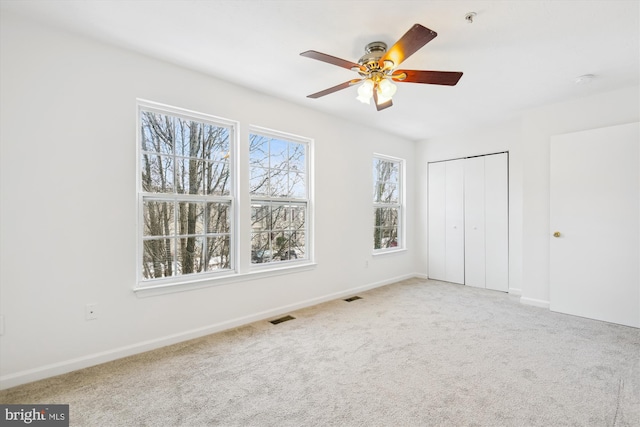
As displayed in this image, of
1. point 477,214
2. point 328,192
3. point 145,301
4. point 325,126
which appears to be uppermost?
point 325,126

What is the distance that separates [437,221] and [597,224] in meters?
2.22

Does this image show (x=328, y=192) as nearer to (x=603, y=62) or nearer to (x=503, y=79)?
(x=503, y=79)

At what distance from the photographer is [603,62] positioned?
279cm

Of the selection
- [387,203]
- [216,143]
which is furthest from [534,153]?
[216,143]

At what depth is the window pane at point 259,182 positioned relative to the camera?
11.5 feet

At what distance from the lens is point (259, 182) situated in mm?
3568

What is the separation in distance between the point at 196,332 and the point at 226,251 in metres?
0.81

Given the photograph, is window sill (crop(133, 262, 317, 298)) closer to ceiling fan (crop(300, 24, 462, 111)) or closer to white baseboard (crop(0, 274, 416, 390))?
white baseboard (crop(0, 274, 416, 390))

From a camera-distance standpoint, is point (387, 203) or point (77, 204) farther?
point (387, 203)

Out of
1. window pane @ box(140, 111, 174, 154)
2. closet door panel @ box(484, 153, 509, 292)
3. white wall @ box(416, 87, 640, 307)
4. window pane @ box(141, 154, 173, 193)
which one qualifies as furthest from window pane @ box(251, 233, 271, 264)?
closet door panel @ box(484, 153, 509, 292)

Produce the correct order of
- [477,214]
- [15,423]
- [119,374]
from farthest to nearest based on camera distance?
[477,214], [119,374], [15,423]

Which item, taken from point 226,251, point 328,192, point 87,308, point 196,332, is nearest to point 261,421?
point 196,332

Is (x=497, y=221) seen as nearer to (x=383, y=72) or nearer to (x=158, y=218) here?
(x=383, y=72)

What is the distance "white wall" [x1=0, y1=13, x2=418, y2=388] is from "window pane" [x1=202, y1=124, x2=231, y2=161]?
0.58 feet
